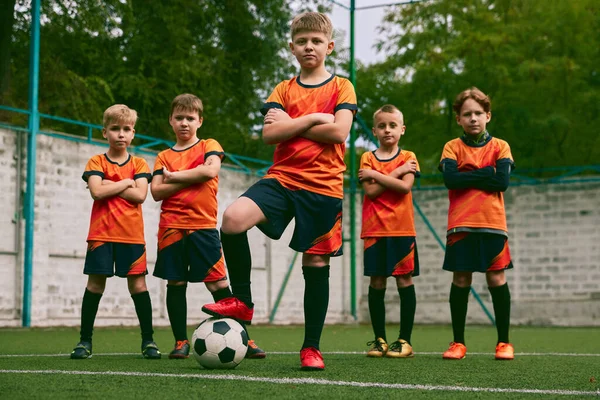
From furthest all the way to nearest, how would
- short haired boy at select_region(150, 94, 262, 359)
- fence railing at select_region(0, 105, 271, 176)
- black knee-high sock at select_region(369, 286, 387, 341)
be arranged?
fence railing at select_region(0, 105, 271, 176), black knee-high sock at select_region(369, 286, 387, 341), short haired boy at select_region(150, 94, 262, 359)

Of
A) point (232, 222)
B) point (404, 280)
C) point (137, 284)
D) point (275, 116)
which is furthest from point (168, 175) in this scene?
point (404, 280)

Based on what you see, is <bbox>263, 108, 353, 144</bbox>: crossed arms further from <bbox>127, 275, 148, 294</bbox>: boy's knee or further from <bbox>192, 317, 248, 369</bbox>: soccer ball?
<bbox>127, 275, 148, 294</bbox>: boy's knee

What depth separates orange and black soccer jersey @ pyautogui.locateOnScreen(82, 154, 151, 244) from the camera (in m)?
5.24

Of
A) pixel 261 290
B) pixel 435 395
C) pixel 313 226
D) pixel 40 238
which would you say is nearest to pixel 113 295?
pixel 40 238

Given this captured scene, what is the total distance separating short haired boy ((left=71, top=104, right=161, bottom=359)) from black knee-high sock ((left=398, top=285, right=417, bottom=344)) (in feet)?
5.17

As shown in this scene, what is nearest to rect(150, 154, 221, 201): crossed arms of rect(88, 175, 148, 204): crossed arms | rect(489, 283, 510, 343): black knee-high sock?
rect(88, 175, 148, 204): crossed arms

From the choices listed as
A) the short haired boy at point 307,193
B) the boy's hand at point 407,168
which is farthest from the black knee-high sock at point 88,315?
the boy's hand at point 407,168

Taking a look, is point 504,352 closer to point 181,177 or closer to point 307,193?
point 307,193

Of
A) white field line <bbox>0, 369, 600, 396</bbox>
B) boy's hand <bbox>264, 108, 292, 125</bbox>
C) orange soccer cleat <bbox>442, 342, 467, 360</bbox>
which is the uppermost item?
boy's hand <bbox>264, 108, 292, 125</bbox>

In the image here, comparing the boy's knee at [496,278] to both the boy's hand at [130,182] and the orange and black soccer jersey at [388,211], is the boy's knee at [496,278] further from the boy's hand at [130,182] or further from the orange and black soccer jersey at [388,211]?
the boy's hand at [130,182]

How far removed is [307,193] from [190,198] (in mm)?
1278

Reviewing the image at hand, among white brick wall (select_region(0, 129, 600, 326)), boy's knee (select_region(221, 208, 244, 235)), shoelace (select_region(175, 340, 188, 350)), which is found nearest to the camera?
boy's knee (select_region(221, 208, 244, 235))

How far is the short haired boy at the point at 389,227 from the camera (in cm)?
576

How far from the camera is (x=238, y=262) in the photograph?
4.14 metres
